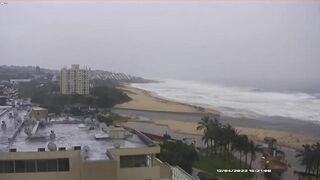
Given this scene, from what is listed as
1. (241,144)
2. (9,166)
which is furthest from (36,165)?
(241,144)

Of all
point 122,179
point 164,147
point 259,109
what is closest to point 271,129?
point 259,109

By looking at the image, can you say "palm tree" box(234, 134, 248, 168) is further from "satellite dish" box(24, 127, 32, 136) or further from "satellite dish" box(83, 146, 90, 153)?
"satellite dish" box(83, 146, 90, 153)

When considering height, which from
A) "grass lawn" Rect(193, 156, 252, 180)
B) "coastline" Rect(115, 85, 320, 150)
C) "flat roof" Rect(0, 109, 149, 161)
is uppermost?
"flat roof" Rect(0, 109, 149, 161)

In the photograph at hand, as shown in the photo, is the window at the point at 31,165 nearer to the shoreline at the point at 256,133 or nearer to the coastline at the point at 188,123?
the shoreline at the point at 256,133

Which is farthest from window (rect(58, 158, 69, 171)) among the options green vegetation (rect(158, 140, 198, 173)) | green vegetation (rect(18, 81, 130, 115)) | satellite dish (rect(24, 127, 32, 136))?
green vegetation (rect(18, 81, 130, 115))

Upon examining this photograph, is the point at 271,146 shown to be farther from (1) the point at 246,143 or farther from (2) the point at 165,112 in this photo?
(2) the point at 165,112

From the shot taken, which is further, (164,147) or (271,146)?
(271,146)

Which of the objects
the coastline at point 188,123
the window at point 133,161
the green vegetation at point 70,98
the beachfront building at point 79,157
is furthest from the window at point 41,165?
the green vegetation at point 70,98

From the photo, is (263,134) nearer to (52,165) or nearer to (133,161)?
(133,161)
